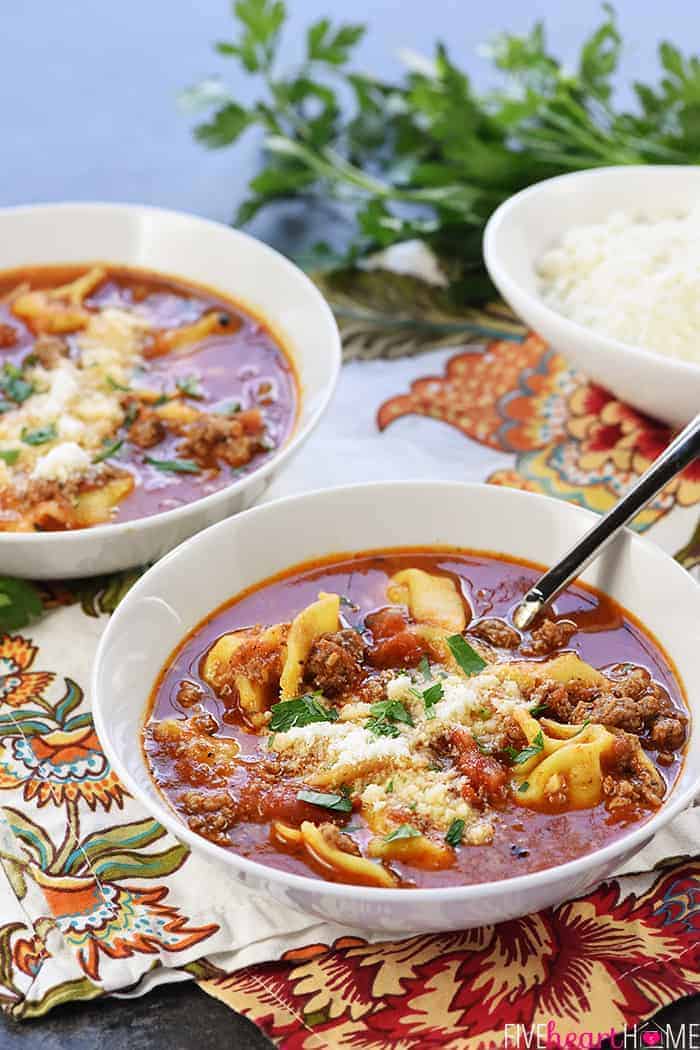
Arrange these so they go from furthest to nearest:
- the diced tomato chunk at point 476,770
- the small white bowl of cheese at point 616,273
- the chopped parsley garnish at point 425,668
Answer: the small white bowl of cheese at point 616,273 < the chopped parsley garnish at point 425,668 < the diced tomato chunk at point 476,770

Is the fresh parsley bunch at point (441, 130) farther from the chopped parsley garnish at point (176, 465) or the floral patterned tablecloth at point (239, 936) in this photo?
the floral patterned tablecloth at point (239, 936)

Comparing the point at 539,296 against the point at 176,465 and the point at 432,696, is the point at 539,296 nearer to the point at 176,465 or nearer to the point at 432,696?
the point at 176,465

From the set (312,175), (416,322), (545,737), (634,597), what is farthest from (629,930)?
(312,175)

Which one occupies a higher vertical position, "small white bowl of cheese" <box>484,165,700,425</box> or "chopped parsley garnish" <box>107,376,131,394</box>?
"small white bowl of cheese" <box>484,165,700,425</box>

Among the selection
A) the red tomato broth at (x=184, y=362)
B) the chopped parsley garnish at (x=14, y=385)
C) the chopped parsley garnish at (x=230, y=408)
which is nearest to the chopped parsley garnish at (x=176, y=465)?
the red tomato broth at (x=184, y=362)

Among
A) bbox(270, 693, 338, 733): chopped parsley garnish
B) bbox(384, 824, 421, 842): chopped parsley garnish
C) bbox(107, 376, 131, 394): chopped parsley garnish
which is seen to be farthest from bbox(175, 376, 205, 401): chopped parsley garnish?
bbox(384, 824, 421, 842): chopped parsley garnish

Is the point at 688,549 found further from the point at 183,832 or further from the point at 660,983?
the point at 183,832

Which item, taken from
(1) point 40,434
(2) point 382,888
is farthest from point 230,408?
(2) point 382,888

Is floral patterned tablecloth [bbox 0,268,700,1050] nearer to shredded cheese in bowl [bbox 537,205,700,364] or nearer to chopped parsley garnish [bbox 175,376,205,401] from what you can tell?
chopped parsley garnish [bbox 175,376,205,401]
